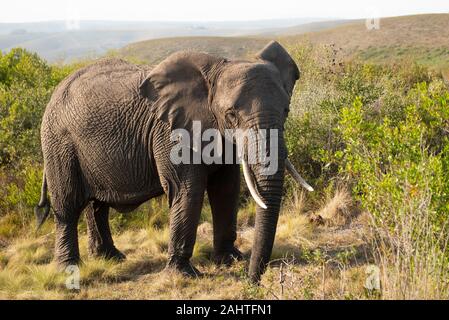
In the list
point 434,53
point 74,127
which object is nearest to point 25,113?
point 74,127

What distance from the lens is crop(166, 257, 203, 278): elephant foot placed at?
672cm

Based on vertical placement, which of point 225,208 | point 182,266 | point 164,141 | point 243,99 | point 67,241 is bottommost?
point 182,266

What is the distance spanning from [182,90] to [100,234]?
99.7 inches

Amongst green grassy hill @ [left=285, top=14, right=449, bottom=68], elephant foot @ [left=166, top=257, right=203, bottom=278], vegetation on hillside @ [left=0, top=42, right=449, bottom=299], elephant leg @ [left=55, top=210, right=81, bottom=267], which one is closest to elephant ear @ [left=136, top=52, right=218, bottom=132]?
elephant foot @ [left=166, top=257, right=203, bottom=278]

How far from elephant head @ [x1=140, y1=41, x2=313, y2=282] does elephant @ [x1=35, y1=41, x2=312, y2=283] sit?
0.01 meters

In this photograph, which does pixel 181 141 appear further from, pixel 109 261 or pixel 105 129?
pixel 109 261

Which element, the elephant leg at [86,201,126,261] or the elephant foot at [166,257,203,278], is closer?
the elephant foot at [166,257,203,278]

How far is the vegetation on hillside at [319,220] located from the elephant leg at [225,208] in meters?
0.26

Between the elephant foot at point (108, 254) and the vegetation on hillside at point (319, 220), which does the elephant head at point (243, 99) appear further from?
the elephant foot at point (108, 254)

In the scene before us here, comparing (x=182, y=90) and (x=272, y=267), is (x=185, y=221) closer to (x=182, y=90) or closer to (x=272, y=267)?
(x=272, y=267)

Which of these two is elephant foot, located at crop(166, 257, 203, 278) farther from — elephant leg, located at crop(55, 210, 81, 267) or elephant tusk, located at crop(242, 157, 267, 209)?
elephant tusk, located at crop(242, 157, 267, 209)

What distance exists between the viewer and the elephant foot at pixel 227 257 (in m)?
7.34

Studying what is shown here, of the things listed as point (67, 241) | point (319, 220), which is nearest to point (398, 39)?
point (319, 220)

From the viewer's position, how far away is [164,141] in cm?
642
